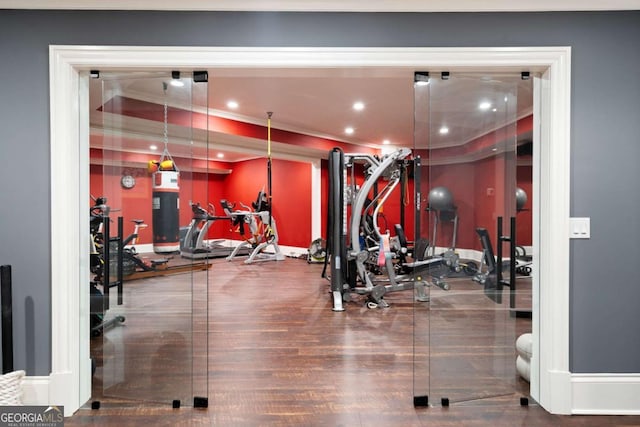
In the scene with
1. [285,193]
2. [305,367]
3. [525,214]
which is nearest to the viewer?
[525,214]

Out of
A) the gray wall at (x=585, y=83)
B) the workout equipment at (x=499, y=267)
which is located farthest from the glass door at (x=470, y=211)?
the gray wall at (x=585, y=83)

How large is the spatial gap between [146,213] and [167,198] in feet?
0.56

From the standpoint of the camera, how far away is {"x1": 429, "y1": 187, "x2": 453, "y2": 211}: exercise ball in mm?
2301

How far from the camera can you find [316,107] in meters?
5.15

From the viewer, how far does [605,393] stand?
6.41 ft

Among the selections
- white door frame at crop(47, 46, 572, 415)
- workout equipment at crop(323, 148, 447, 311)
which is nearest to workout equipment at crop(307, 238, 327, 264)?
workout equipment at crop(323, 148, 447, 311)

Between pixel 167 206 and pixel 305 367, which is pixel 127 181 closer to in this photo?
pixel 167 206

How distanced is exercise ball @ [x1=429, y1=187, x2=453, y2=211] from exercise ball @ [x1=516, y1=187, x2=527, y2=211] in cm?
39

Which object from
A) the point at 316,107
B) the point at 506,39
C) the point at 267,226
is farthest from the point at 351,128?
the point at 506,39

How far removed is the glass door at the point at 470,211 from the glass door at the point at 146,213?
1370 millimetres

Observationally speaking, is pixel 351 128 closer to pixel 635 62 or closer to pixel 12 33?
pixel 635 62

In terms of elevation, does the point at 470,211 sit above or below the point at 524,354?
above

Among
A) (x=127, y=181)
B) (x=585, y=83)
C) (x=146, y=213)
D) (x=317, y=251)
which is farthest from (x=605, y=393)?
(x=317, y=251)

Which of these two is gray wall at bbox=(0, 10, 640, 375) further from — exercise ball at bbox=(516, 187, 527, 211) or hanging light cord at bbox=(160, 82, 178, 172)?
hanging light cord at bbox=(160, 82, 178, 172)
